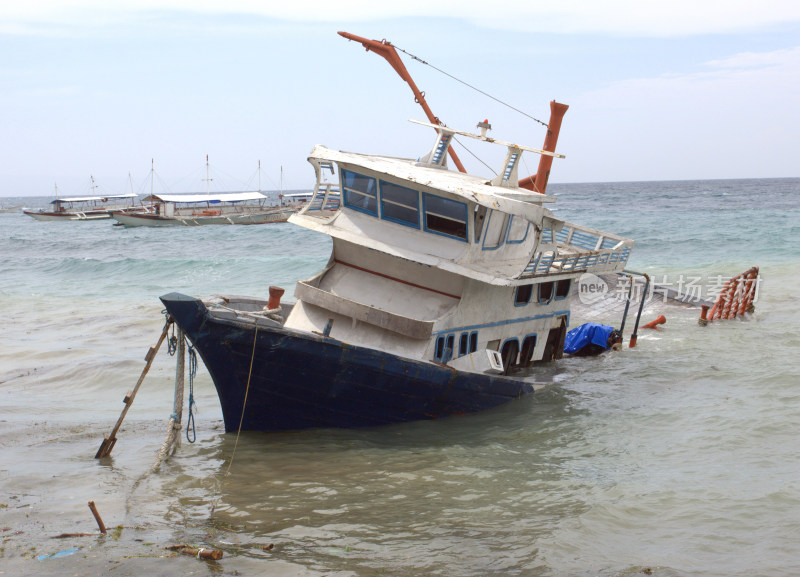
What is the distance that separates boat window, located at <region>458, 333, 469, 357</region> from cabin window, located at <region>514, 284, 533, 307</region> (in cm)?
150

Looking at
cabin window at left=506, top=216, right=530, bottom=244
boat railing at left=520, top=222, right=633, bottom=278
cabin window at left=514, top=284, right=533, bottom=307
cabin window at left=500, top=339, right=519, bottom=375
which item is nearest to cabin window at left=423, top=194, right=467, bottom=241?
boat railing at left=520, top=222, right=633, bottom=278

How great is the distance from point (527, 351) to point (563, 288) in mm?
1469

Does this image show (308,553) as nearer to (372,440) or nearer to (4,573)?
(4,573)

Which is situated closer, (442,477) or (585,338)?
(442,477)

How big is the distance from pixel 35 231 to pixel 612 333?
234 feet

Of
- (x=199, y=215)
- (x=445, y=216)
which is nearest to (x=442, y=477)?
(x=445, y=216)

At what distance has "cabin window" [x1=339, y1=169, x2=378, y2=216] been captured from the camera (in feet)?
40.3

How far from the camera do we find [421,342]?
1166 centimetres

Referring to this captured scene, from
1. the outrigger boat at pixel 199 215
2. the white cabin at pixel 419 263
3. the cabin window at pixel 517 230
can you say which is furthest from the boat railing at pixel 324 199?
the outrigger boat at pixel 199 215

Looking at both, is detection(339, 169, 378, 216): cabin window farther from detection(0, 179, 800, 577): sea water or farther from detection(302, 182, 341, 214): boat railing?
detection(0, 179, 800, 577): sea water

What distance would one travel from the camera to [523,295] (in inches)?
540

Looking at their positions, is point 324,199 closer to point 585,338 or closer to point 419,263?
point 419,263

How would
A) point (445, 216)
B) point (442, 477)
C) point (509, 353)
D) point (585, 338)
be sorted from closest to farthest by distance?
point (442, 477)
point (445, 216)
point (509, 353)
point (585, 338)

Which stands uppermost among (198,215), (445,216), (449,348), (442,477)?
(445,216)
